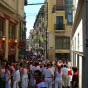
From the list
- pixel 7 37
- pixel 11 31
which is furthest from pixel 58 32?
pixel 7 37

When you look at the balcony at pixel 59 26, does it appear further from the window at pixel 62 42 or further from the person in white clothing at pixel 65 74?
the person in white clothing at pixel 65 74

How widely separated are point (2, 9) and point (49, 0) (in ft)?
60.5

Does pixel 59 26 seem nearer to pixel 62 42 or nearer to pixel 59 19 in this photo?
pixel 59 19

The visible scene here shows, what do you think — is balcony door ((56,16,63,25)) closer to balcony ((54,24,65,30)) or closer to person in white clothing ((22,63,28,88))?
balcony ((54,24,65,30))

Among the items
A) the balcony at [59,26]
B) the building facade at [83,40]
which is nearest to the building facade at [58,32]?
the balcony at [59,26]

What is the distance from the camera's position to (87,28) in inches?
285

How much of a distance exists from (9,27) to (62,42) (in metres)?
15.1

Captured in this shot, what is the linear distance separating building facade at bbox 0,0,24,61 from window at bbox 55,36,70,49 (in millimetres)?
11061

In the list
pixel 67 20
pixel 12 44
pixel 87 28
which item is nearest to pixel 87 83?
pixel 87 28

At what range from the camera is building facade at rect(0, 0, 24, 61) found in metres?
20.8

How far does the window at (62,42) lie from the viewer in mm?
37781

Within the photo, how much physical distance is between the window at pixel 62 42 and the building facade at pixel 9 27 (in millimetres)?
11061

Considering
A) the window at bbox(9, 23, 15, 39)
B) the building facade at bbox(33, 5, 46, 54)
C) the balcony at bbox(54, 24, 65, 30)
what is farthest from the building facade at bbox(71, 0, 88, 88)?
the building facade at bbox(33, 5, 46, 54)

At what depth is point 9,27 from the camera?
24.2 m
